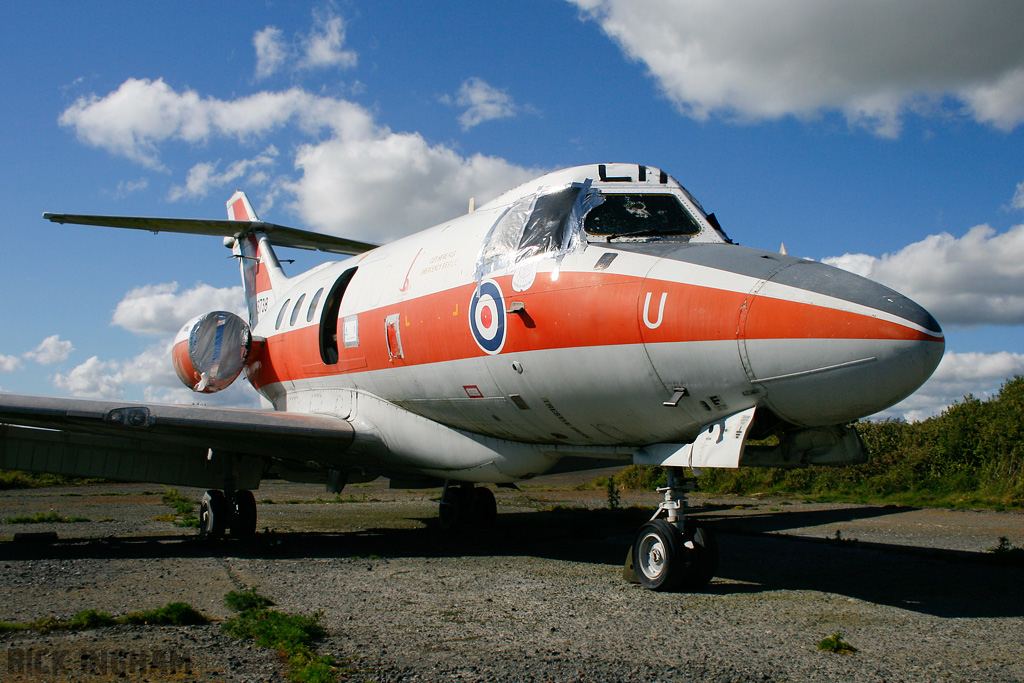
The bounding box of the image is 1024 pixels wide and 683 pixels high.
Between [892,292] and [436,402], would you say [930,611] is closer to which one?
[892,292]

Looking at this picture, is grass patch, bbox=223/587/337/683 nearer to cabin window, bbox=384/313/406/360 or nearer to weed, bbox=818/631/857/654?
weed, bbox=818/631/857/654

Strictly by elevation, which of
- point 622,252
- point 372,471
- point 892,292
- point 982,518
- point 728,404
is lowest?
point 982,518

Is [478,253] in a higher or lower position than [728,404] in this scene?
higher

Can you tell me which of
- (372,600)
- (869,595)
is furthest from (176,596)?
(869,595)

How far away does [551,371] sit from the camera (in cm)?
638

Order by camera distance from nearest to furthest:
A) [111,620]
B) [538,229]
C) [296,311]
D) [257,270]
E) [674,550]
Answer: [111,620]
[674,550]
[538,229]
[296,311]
[257,270]

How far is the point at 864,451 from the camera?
598 cm

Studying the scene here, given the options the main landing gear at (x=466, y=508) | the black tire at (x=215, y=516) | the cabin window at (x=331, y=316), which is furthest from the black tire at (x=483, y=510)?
the black tire at (x=215, y=516)

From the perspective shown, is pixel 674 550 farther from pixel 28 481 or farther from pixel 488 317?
pixel 28 481

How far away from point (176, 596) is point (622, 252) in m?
4.64

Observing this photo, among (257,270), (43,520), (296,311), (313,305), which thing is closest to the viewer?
(313,305)

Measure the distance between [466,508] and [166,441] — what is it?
4481 mm

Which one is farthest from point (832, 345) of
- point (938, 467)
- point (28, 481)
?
point (28, 481)

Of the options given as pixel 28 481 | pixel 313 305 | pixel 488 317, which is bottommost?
pixel 28 481
